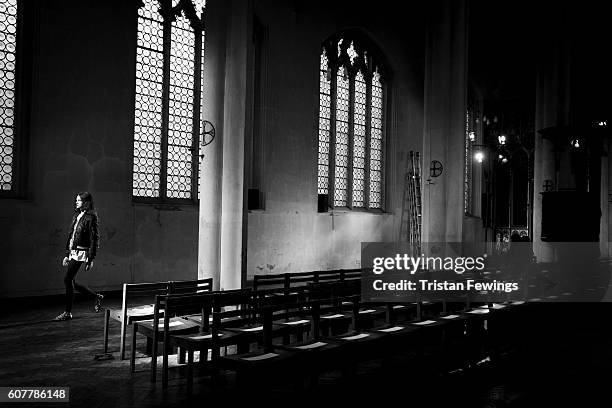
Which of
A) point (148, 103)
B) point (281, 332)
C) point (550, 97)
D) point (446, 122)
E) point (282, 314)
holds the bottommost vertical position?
point (281, 332)

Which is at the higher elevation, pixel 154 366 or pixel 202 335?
pixel 202 335

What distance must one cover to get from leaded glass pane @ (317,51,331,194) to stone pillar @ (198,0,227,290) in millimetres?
6999

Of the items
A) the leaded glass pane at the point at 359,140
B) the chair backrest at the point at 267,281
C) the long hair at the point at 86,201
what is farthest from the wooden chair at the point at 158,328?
the leaded glass pane at the point at 359,140

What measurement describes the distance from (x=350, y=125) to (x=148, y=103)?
6.44 meters

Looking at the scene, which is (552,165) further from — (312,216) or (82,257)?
(82,257)

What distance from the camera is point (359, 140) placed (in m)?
17.3

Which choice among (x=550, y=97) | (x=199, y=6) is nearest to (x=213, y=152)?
(x=199, y=6)

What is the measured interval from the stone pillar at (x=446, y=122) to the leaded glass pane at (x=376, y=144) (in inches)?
216

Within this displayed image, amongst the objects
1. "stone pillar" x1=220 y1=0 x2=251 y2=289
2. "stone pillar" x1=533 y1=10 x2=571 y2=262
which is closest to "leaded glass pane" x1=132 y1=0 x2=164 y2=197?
"stone pillar" x1=220 y1=0 x2=251 y2=289

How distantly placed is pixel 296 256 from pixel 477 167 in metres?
10.8

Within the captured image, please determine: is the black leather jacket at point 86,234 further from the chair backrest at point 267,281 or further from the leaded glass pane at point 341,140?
the leaded glass pane at point 341,140

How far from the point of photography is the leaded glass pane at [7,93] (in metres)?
10.5

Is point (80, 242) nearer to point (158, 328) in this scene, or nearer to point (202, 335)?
point (158, 328)

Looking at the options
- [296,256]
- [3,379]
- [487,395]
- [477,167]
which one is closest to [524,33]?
[477,167]
